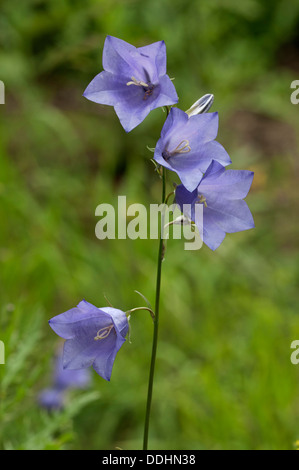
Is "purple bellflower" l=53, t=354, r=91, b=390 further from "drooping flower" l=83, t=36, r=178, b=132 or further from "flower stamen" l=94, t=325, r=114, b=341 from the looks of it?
"drooping flower" l=83, t=36, r=178, b=132

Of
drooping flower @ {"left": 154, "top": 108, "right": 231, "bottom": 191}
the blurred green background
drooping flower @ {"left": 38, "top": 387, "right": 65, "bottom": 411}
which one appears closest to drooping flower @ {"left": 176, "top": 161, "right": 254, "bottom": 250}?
drooping flower @ {"left": 154, "top": 108, "right": 231, "bottom": 191}

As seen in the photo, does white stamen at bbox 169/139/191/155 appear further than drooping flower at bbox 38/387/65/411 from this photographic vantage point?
No

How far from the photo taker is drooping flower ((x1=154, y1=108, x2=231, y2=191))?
0.91 m

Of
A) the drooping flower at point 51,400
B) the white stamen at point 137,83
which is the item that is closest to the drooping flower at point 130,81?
the white stamen at point 137,83

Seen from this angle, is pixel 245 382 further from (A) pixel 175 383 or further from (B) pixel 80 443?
(B) pixel 80 443

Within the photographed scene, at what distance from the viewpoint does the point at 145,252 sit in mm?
2629

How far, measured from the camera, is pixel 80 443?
2064 millimetres

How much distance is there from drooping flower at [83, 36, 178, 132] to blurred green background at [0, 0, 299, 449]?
68 cm

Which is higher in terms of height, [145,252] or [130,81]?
[145,252]

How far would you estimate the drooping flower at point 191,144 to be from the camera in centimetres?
91

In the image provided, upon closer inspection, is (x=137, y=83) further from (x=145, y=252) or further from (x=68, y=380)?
(x=145, y=252)

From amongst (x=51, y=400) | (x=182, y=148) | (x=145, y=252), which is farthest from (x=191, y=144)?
(x=145, y=252)

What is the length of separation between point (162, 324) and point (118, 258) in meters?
0.38

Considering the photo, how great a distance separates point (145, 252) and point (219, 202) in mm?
1647
